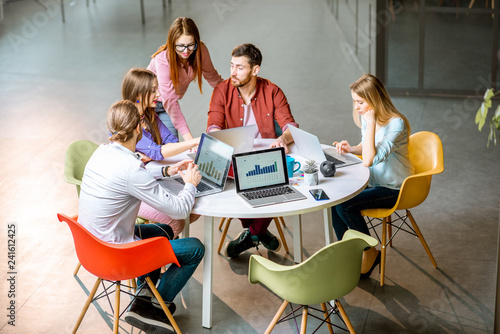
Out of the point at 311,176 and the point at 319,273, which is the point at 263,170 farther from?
the point at 319,273

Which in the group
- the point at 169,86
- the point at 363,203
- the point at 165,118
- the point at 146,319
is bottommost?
the point at 146,319

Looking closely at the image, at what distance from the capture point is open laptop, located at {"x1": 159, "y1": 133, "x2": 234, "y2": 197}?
150 inches

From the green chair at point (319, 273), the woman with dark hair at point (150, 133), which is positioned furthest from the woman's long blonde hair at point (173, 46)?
the green chair at point (319, 273)

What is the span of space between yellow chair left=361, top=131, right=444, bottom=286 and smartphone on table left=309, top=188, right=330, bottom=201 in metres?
0.53

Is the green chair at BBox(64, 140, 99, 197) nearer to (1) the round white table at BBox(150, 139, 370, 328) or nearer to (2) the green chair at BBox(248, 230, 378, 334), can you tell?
(1) the round white table at BBox(150, 139, 370, 328)

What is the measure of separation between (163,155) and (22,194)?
1.78 metres

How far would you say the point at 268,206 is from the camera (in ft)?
11.9

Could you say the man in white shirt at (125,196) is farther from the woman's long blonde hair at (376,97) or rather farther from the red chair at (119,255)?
the woman's long blonde hair at (376,97)

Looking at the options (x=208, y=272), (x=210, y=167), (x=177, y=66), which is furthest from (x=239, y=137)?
(x=177, y=66)

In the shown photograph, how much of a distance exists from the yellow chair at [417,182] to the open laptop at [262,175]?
2.09 ft

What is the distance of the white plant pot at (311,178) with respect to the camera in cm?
381

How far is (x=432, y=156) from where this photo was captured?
428 centimetres

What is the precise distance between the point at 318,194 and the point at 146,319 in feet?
3.70

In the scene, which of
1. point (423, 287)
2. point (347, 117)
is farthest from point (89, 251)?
point (347, 117)
